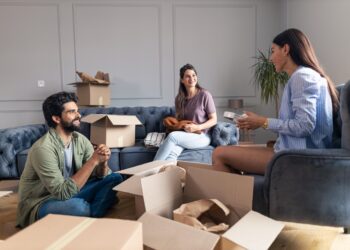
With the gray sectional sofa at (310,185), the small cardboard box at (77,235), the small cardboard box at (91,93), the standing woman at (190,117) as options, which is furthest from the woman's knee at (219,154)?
the small cardboard box at (91,93)

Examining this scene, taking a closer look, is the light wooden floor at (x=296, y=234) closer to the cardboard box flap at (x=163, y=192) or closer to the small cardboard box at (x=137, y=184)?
the small cardboard box at (x=137, y=184)

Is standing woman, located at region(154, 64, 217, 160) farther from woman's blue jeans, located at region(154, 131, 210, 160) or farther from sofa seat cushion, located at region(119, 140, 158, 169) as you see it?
sofa seat cushion, located at region(119, 140, 158, 169)

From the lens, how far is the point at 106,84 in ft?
11.9

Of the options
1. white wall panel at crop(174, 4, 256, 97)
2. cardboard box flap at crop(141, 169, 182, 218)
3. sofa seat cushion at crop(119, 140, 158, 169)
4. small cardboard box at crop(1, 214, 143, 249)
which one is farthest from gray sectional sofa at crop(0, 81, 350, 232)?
white wall panel at crop(174, 4, 256, 97)

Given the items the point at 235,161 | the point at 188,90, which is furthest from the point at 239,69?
the point at 235,161

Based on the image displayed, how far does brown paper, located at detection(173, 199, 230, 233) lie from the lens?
3.82ft

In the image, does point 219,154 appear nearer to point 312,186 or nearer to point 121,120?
point 312,186

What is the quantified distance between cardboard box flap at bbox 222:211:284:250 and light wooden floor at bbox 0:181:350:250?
1.49 ft

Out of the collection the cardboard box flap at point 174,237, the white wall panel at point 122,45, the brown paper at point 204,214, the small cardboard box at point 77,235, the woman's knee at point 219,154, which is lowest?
the brown paper at point 204,214

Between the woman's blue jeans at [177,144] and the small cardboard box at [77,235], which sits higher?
the small cardboard box at [77,235]

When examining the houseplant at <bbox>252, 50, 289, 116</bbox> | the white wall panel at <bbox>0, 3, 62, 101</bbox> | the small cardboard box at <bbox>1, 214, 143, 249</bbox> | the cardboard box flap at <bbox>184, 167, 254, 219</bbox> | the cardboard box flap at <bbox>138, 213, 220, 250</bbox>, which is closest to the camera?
the small cardboard box at <bbox>1, 214, 143, 249</bbox>

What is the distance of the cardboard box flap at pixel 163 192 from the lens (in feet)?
4.06

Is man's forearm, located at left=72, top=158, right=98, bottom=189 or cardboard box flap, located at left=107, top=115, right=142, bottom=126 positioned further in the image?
cardboard box flap, located at left=107, top=115, right=142, bottom=126

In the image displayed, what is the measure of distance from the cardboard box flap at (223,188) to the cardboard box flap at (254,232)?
12 cm
